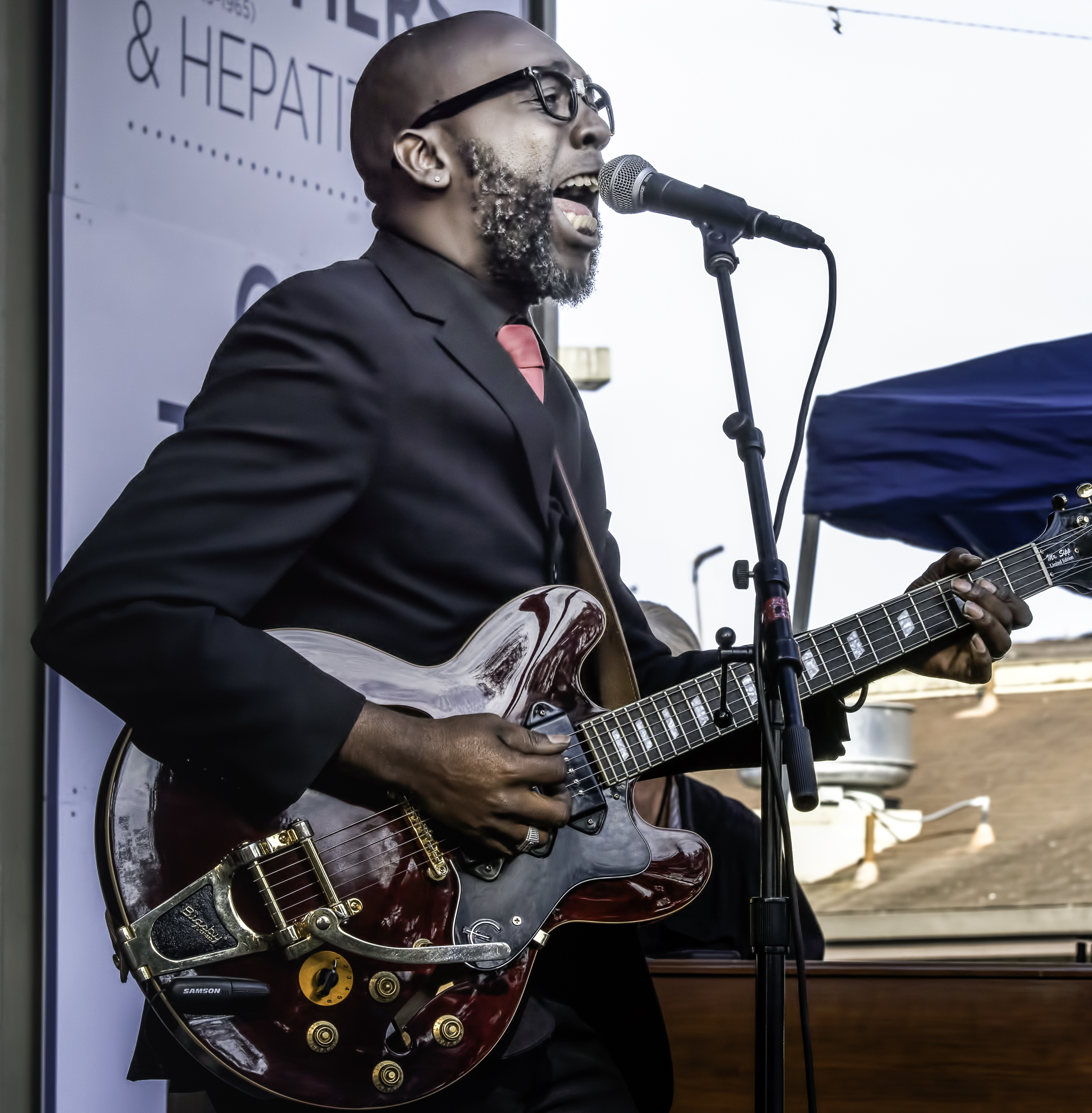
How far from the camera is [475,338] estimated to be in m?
1.96

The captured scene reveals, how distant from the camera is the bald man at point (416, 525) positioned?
5.57 feet

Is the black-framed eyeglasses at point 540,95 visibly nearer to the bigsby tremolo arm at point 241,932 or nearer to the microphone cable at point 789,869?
the microphone cable at point 789,869

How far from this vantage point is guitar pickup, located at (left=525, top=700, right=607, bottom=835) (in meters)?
1.83

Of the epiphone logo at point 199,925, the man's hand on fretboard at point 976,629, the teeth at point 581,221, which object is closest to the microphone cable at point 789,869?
the man's hand on fretboard at point 976,629

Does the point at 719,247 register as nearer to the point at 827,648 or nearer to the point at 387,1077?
the point at 827,648

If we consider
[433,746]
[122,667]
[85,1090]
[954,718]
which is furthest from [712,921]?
[954,718]

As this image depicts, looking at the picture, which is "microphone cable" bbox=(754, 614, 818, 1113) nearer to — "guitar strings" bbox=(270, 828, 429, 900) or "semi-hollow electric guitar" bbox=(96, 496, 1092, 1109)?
"semi-hollow electric guitar" bbox=(96, 496, 1092, 1109)

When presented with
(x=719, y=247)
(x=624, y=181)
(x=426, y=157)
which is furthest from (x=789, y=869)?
(x=426, y=157)

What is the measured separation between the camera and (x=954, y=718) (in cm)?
744

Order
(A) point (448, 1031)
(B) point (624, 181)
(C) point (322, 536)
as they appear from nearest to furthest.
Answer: (A) point (448, 1031) → (C) point (322, 536) → (B) point (624, 181)

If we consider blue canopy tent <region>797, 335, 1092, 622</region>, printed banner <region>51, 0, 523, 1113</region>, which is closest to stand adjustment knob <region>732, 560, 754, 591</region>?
printed banner <region>51, 0, 523, 1113</region>

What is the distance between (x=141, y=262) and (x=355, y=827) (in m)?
1.25

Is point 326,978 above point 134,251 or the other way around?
the other way around

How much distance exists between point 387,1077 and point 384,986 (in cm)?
10
